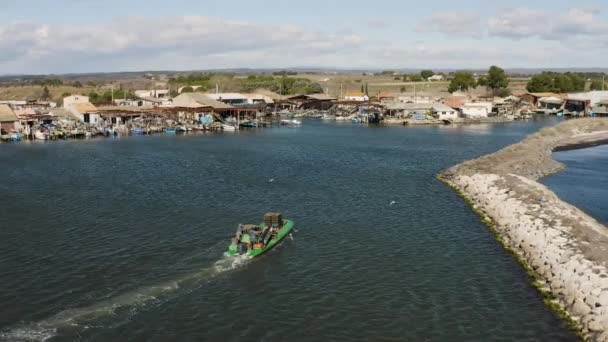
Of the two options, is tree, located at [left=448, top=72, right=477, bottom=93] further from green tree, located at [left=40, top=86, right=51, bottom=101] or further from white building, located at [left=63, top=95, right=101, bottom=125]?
green tree, located at [left=40, top=86, right=51, bottom=101]

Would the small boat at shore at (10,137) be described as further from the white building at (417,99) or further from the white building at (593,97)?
the white building at (593,97)

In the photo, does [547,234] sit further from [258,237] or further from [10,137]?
[10,137]

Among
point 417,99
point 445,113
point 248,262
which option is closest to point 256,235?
point 248,262

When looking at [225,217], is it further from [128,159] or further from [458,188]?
[128,159]

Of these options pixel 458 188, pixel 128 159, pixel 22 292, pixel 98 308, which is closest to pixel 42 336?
pixel 98 308

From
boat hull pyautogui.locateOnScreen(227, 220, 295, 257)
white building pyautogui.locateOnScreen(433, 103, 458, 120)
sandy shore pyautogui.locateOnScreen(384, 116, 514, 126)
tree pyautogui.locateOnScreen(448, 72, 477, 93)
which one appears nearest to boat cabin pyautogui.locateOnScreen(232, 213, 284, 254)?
boat hull pyautogui.locateOnScreen(227, 220, 295, 257)

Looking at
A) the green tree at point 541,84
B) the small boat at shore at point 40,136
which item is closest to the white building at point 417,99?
the green tree at point 541,84
